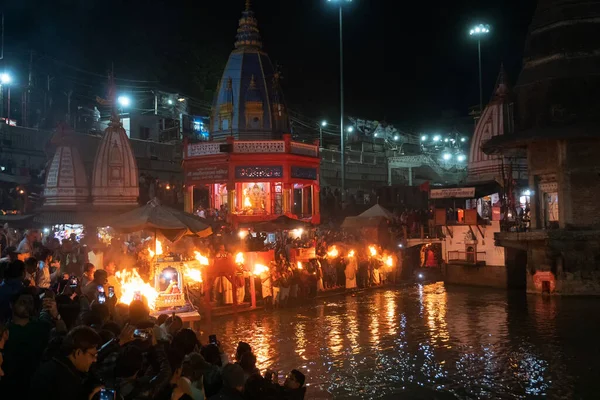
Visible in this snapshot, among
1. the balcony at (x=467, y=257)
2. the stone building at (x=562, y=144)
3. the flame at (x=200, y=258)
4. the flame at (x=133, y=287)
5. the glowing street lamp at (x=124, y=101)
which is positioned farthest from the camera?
the glowing street lamp at (x=124, y=101)

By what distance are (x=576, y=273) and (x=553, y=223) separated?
2.09 m

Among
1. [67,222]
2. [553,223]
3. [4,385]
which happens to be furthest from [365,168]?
[4,385]

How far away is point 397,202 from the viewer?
Answer: 49.8m

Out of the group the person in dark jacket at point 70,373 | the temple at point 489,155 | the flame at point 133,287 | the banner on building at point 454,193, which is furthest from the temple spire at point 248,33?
the person in dark jacket at point 70,373

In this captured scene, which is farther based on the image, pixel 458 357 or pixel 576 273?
pixel 576 273

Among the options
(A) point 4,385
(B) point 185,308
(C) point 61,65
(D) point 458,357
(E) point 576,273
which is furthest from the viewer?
(C) point 61,65

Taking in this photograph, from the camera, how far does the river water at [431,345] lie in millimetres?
10516

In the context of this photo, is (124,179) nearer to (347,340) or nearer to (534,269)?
(347,340)

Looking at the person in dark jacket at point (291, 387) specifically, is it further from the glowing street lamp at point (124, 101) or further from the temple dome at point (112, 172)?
the glowing street lamp at point (124, 101)

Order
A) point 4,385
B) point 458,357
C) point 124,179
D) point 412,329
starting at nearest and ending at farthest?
1. point 4,385
2. point 458,357
3. point 412,329
4. point 124,179

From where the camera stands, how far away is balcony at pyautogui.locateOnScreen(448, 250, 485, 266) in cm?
2633

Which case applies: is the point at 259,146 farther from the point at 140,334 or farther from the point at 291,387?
the point at 291,387

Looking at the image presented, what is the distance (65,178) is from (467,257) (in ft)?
56.9

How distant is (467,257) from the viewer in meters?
26.7
